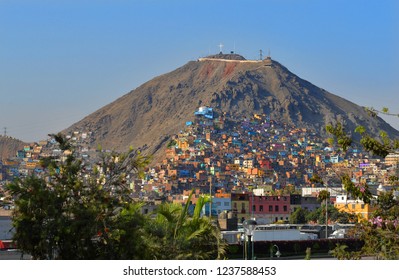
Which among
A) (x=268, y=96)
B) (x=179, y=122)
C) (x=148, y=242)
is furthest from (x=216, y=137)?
(x=148, y=242)

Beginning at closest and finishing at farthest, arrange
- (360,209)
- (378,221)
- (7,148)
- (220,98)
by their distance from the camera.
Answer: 1. (378,221)
2. (7,148)
3. (360,209)
4. (220,98)

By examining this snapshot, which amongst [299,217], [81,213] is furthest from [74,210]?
[299,217]

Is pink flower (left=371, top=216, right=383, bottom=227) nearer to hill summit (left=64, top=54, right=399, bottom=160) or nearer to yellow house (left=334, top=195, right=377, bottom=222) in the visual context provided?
yellow house (left=334, top=195, right=377, bottom=222)

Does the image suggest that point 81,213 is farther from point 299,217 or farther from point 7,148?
point 299,217

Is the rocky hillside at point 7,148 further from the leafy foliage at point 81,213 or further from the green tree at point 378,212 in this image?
Result: the green tree at point 378,212

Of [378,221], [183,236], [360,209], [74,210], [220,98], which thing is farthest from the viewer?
[220,98]

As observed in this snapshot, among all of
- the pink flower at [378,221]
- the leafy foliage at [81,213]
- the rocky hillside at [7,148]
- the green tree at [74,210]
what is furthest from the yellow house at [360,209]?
the rocky hillside at [7,148]

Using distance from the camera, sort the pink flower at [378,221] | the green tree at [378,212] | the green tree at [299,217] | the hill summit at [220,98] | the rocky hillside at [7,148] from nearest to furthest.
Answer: the green tree at [378,212] < the pink flower at [378,221] < the rocky hillside at [7,148] < the green tree at [299,217] < the hill summit at [220,98]
